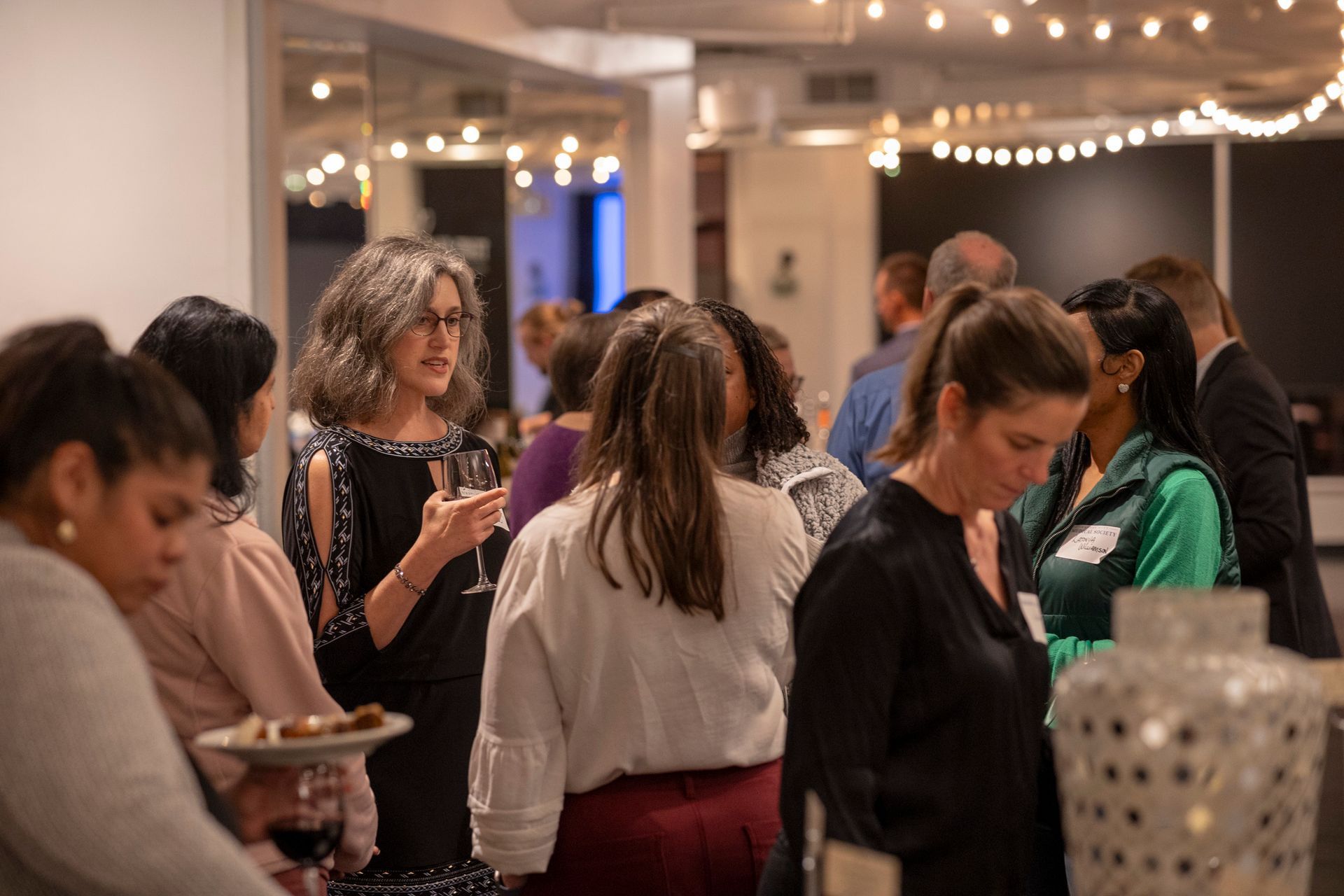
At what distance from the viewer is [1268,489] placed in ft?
10.5

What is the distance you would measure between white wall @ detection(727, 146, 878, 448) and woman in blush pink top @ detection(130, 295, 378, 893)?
30.7 feet

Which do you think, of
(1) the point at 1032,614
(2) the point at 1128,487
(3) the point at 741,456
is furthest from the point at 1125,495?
(3) the point at 741,456

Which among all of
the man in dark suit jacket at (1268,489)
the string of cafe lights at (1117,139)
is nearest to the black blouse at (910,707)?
the man in dark suit jacket at (1268,489)

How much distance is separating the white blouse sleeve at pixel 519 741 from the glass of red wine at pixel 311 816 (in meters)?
0.43

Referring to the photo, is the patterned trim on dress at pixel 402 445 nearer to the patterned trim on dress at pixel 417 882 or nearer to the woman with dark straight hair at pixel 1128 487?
the patterned trim on dress at pixel 417 882

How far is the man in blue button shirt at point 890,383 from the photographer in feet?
12.2

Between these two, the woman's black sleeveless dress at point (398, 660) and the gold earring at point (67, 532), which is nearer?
the gold earring at point (67, 532)

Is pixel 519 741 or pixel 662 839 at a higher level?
pixel 519 741

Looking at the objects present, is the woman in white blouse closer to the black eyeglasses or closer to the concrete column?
the black eyeglasses

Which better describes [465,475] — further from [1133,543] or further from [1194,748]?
[1194,748]

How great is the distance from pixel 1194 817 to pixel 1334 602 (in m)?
8.35

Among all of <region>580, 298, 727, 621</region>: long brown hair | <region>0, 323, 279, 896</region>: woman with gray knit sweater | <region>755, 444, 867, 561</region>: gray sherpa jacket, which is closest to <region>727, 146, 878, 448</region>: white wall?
<region>755, 444, 867, 561</region>: gray sherpa jacket

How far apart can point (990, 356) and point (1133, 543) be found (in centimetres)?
75

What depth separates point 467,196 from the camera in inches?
276
